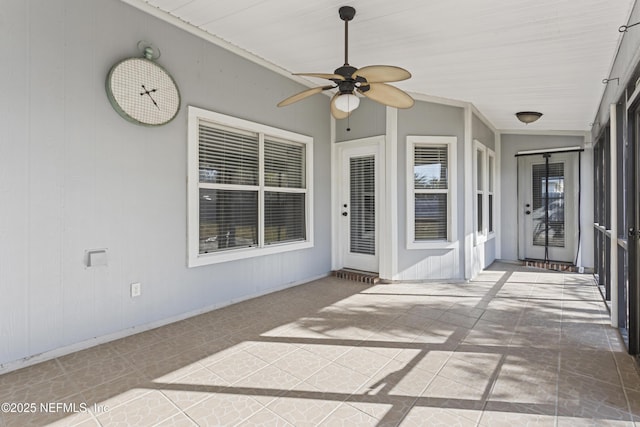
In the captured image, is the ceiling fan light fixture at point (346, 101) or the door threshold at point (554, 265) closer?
the ceiling fan light fixture at point (346, 101)

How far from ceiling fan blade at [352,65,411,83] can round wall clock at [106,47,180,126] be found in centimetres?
172

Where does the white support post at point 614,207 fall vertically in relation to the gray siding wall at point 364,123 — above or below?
below

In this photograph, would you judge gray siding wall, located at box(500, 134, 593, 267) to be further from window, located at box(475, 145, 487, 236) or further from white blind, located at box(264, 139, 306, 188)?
white blind, located at box(264, 139, 306, 188)

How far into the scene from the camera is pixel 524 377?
7.47ft

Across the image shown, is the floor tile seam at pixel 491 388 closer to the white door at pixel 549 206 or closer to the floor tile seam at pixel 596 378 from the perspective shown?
the floor tile seam at pixel 596 378

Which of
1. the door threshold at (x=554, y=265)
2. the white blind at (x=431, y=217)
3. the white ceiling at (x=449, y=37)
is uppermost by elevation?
the white ceiling at (x=449, y=37)

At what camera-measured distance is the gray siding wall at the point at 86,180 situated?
235 cm

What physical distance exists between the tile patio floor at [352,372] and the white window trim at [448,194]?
1.34 metres

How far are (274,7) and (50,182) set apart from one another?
2.20 meters

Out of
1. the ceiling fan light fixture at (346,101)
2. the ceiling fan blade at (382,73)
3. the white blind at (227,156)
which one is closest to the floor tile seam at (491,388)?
the ceiling fan blade at (382,73)

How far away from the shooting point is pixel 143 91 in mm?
2967

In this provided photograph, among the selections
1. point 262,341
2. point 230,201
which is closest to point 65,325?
point 262,341

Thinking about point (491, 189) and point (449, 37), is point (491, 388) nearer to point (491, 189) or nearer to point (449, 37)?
point (449, 37)

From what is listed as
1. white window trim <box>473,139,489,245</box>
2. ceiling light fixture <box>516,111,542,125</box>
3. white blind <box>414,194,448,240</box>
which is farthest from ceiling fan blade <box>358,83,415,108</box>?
ceiling light fixture <box>516,111,542,125</box>
